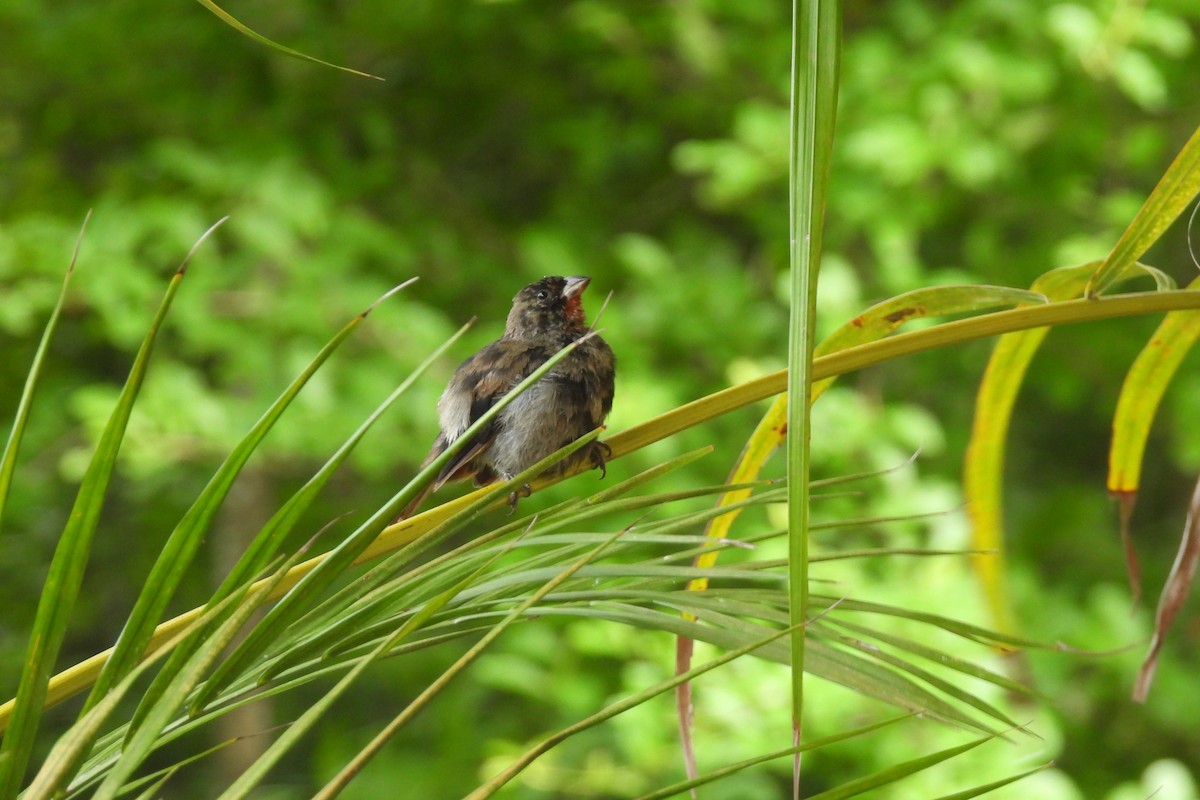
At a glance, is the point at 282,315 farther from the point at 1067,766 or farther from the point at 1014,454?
the point at 1014,454

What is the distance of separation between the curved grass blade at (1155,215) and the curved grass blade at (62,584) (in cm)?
80

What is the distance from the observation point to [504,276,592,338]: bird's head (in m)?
2.44

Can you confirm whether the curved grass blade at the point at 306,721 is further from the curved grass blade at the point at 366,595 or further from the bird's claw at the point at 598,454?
the bird's claw at the point at 598,454

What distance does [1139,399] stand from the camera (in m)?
1.46

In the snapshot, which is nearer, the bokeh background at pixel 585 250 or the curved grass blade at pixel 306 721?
the curved grass blade at pixel 306 721

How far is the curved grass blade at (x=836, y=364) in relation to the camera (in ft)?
3.67

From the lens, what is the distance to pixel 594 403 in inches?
84.8

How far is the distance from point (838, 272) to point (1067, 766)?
2831 millimetres

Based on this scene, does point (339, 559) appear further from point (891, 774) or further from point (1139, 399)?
point (1139, 399)

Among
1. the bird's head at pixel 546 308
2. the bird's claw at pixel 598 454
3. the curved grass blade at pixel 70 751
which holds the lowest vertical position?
the curved grass blade at pixel 70 751

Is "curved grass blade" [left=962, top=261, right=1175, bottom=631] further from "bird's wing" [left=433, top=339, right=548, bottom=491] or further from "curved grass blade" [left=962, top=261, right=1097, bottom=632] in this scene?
"bird's wing" [left=433, top=339, right=548, bottom=491]

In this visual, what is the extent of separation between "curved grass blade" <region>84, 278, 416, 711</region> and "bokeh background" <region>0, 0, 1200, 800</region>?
3.02 meters

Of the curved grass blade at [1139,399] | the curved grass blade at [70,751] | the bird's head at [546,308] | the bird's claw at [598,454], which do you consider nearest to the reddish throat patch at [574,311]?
the bird's head at [546,308]

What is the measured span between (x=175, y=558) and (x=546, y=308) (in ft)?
4.82
